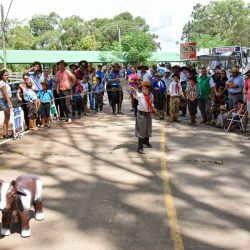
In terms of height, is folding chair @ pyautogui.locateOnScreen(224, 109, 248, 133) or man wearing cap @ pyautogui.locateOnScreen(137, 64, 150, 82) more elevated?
man wearing cap @ pyautogui.locateOnScreen(137, 64, 150, 82)

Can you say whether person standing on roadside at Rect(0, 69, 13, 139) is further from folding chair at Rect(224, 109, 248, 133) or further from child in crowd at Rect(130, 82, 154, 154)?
folding chair at Rect(224, 109, 248, 133)

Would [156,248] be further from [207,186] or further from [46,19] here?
[46,19]

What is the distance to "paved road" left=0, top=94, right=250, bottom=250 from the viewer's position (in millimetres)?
4727

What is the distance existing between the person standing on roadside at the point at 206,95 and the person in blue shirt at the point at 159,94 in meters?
1.50

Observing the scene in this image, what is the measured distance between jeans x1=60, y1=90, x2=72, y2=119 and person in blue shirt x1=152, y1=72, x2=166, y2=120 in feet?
10.1

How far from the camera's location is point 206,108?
1286 centimetres

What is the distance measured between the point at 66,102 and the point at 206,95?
4.48 meters

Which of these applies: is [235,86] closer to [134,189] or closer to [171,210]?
[134,189]

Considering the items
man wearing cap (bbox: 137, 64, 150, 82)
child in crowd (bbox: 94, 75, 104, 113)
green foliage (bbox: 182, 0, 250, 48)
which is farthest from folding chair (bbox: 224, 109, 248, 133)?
green foliage (bbox: 182, 0, 250, 48)

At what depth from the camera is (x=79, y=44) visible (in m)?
74.2

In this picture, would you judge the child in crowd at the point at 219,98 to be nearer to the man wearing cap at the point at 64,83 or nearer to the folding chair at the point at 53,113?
the man wearing cap at the point at 64,83

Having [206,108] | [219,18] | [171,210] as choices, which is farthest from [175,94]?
[219,18]

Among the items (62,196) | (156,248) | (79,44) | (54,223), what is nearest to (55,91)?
(62,196)

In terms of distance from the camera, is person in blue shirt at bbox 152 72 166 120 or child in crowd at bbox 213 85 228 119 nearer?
child in crowd at bbox 213 85 228 119
